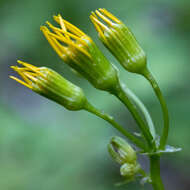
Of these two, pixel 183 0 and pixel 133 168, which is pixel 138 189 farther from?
pixel 183 0

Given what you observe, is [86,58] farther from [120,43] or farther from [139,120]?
[139,120]

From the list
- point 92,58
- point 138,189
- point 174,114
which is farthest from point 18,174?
point 92,58

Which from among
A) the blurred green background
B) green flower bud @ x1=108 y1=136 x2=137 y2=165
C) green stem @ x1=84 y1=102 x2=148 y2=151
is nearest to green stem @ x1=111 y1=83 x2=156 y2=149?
green stem @ x1=84 y1=102 x2=148 y2=151

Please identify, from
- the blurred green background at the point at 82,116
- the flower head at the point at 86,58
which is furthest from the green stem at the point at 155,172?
the blurred green background at the point at 82,116

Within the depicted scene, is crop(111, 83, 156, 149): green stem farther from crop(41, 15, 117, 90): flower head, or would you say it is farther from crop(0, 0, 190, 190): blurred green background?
crop(0, 0, 190, 190): blurred green background

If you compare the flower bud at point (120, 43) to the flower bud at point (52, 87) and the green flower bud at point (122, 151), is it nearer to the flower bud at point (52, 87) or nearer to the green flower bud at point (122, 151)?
the flower bud at point (52, 87)
